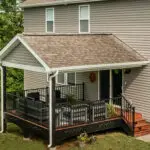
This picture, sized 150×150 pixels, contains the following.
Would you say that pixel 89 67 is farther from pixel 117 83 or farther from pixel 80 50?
pixel 117 83

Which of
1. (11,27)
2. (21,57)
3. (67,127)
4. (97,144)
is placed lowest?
(97,144)

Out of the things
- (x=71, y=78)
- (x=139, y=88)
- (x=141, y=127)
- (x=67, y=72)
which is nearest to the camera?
(x=67, y=72)

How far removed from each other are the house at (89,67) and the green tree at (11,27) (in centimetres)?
569

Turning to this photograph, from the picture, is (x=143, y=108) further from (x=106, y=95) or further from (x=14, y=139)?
(x=14, y=139)

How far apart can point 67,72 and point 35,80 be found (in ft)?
34.4

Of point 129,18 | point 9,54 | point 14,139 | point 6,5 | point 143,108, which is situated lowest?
point 14,139

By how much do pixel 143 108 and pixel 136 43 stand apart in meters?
3.10

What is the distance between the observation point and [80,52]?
688 inches

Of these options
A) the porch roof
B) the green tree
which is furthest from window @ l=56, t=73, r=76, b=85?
the green tree

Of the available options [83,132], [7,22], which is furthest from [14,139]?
[7,22]

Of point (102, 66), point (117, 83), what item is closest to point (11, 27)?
point (117, 83)

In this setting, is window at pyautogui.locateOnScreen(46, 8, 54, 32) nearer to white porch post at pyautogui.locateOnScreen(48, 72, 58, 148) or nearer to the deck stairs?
the deck stairs

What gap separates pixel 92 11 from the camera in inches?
859

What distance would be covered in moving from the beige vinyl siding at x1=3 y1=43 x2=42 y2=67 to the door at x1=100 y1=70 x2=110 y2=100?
513cm
